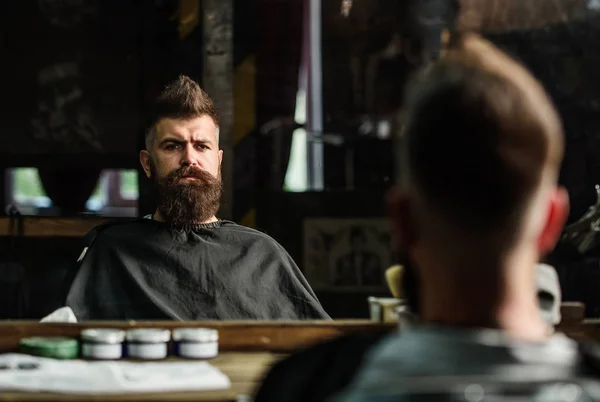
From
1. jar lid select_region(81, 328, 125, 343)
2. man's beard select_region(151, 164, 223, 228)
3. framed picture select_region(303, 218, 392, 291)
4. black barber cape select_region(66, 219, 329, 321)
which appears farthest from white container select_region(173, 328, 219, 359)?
framed picture select_region(303, 218, 392, 291)

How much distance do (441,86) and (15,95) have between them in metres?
2.99

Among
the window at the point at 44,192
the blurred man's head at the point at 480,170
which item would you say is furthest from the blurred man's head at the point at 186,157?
the blurred man's head at the point at 480,170

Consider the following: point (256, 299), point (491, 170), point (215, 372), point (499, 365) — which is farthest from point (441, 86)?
point (256, 299)

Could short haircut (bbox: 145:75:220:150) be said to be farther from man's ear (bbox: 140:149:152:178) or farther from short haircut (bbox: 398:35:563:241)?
short haircut (bbox: 398:35:563:241)

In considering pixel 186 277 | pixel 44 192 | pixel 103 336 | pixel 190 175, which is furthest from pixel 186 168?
pixel 44 192

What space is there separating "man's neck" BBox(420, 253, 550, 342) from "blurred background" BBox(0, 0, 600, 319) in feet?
7.83

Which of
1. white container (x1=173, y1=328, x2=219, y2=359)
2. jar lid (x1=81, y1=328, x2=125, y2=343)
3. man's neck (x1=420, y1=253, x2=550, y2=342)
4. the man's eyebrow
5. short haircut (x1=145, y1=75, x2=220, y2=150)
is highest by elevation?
short haircut (x1=145, y1=75, x2=220, y2=150)

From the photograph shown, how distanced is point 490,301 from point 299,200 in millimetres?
2600

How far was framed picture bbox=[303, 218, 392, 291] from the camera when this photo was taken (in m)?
3.42

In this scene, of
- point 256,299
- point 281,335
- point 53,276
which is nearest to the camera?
point 281,335

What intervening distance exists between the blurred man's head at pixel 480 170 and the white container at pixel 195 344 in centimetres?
96

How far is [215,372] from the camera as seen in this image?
181 centimetres

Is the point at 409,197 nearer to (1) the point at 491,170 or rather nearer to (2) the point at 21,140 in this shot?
(1) the point at 491,170

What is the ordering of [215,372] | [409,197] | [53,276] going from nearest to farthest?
[409,197]
[215,372]
[53,276]
